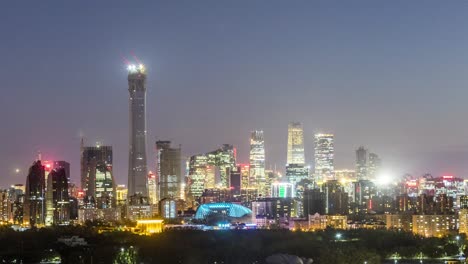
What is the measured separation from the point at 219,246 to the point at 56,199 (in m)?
29.6

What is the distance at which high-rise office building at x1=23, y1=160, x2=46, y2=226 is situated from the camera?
73938mm

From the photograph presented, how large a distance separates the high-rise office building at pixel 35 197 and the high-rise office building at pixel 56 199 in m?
0.57

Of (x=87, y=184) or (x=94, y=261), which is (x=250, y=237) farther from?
(x=87, y=184)

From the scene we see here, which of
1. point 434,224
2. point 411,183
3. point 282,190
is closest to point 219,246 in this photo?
point 434,224

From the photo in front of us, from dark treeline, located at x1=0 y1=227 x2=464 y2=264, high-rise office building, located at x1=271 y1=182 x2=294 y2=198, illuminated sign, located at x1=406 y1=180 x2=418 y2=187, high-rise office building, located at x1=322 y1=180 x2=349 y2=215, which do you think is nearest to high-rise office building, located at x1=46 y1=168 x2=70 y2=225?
dark treeline, located at x1=0 y1=227 x2=464 y2=264

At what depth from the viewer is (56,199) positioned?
75312 millimetres

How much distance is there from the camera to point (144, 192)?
338 feet

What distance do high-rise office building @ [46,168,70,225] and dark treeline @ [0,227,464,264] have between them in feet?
49.8

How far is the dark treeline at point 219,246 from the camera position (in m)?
41.7

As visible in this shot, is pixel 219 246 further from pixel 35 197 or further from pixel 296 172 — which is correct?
pixel 296 172

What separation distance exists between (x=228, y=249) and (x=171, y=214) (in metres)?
41.2

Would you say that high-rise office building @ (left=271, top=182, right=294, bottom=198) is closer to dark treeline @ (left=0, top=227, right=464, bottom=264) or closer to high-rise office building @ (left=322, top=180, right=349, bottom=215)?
high-rise office building @ (left=322, top=180, right=349, bottom=215)

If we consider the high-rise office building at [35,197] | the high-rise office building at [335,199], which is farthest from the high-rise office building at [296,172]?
the high-rise office building at [35,197]

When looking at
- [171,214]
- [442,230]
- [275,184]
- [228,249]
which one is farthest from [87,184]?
[228,249]
